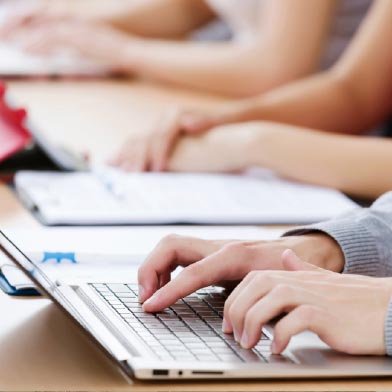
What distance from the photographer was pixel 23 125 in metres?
1.37

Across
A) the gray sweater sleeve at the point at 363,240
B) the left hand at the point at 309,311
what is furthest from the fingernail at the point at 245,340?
the gray sweater sleeve at the point at 363,240

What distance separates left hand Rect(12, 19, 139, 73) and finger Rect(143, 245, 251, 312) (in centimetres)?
143

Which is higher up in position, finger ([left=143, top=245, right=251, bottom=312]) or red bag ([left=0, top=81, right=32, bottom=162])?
red bag ([left=0, top=81, right=32, bottom=162])

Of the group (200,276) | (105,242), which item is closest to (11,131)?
(105,242)

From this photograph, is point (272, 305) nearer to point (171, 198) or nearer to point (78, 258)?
point (78, 258)

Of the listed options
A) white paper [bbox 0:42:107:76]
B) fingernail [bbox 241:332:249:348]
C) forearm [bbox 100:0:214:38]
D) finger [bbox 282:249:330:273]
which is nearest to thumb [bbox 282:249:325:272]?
finger [bbox 282:249:330:273]

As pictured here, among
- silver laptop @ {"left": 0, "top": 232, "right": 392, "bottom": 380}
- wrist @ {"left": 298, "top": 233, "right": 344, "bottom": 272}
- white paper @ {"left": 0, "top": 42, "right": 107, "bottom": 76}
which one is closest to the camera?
silver laptop @ {"left": 0, "top": 232, "right": 392, "bottom": 380}

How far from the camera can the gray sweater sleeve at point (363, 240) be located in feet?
3.01

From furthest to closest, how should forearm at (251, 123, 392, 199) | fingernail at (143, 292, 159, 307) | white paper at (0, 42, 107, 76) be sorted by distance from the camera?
white paper at (0, 42, 107, 76) → forearm at (251, 123, 392, 199) → fingernail at (143, 292, 159, 307)

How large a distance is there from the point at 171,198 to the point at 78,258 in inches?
11.4

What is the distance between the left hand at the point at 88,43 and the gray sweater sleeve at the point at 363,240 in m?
1.34

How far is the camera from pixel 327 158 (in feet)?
4.40

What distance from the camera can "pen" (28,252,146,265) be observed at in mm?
959

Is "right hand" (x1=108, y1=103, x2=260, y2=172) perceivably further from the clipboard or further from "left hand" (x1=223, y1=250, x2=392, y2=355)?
"left hand" (x1=223, y1=250, x2=392, y2=355)
